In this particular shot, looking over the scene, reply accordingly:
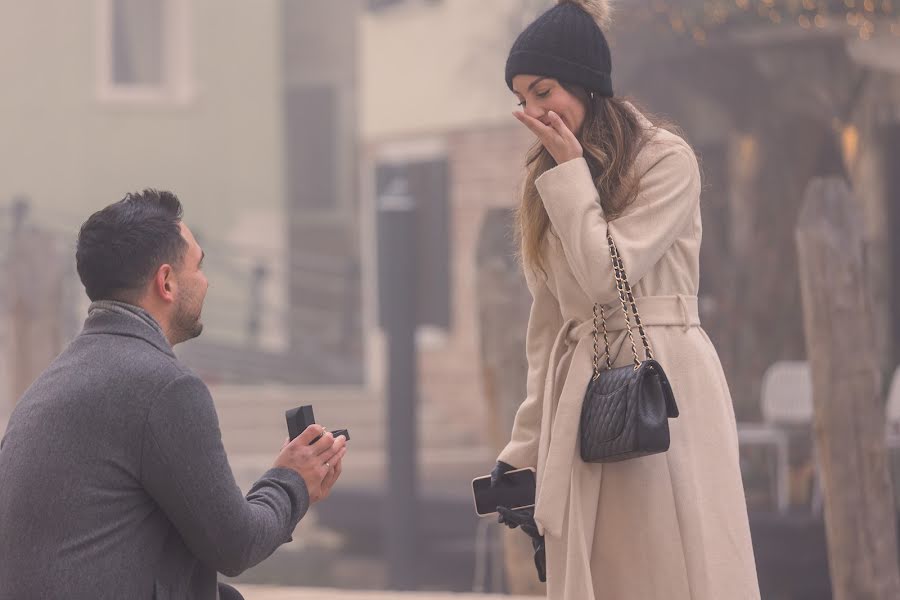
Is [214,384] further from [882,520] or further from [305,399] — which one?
[882,520]

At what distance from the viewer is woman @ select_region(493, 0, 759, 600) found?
107 inches

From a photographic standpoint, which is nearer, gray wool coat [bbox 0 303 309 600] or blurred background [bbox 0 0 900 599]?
gray wool coat [bbox 0 303 309 600]

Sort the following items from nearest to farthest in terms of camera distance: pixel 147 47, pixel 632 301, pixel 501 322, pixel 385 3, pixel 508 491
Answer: pixel 632 301
pixel 508 491
pixel 501 322
pixel 385 3
pixel 147 47

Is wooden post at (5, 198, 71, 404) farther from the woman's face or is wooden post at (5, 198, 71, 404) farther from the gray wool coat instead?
the gray wool coat

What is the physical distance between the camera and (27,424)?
244cm

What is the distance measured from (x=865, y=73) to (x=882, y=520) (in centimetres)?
670

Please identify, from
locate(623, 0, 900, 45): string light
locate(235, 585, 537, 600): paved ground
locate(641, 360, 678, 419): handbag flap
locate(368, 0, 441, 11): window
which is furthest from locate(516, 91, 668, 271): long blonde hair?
locate(368, 0, 441, 11): window

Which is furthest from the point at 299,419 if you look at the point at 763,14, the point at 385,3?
the point at 385,3

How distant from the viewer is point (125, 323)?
2514 mm

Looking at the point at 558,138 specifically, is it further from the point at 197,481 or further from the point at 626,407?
the point at 197,481

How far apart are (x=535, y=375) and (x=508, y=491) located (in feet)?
0.68

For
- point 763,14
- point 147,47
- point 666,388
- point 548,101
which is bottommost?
point 666,388

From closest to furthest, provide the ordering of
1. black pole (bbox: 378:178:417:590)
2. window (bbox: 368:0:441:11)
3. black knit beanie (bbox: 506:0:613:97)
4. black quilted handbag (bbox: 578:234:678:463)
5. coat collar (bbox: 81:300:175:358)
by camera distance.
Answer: coat collar (bbox: 81:300:175:358) < black quilted handbag (bbox: 578:234:678:463) < black knit beanie (bbox: 506:0:613:97) < black pole (bbox: 378:178:417:590) < window (bbox: 368:0:441:11)

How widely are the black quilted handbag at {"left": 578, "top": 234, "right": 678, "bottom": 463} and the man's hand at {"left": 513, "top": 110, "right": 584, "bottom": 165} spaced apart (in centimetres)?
18
